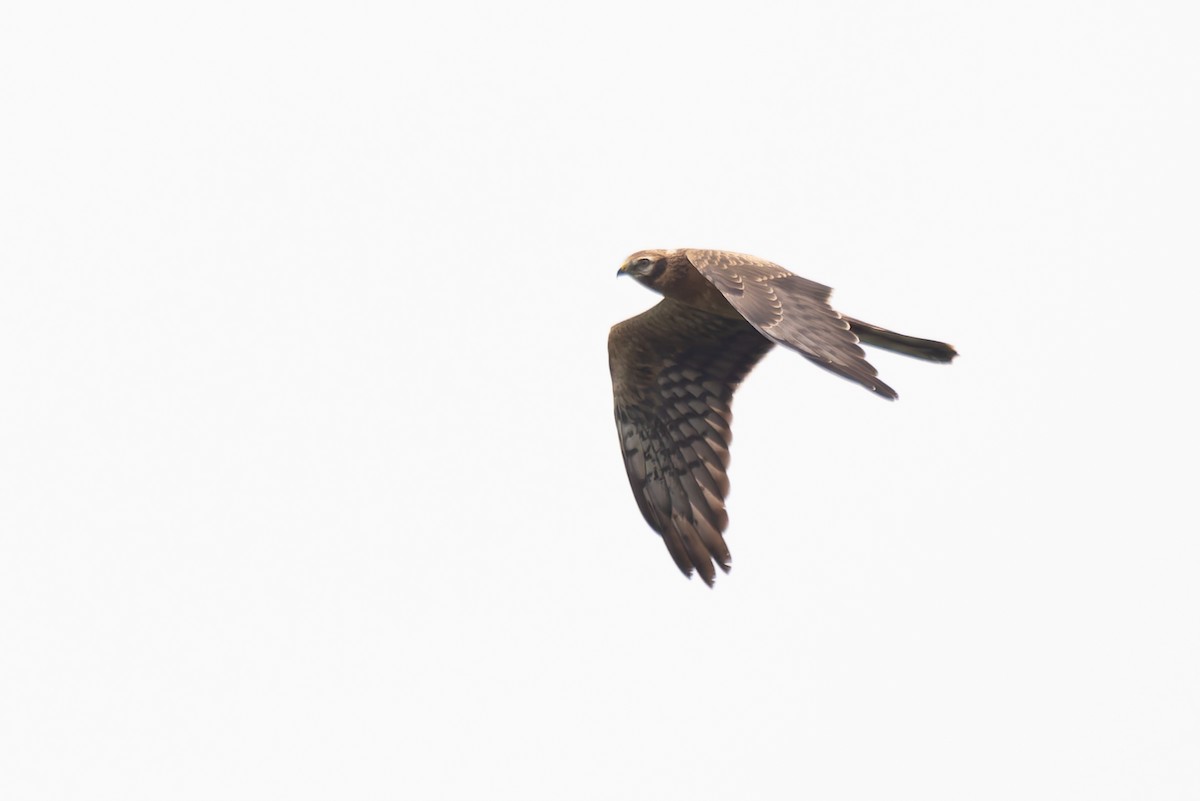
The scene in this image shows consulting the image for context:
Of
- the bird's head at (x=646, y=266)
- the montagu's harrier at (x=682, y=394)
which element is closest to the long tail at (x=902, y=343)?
the montagu's harrier at (x=682, y=394)

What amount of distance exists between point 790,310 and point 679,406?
257 centimetres

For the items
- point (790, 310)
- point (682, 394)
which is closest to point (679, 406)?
point (682, 394)

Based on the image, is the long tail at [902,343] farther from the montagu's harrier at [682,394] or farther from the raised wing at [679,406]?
the raised wing at [679,406]

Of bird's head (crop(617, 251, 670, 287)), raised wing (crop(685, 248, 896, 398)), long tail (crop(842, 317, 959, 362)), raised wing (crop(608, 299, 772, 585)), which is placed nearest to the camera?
raised wing (crop(685, 248, 896, 398))

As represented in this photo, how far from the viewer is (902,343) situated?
1134cm

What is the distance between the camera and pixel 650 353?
12.7m

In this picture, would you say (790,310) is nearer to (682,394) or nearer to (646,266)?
(646,266)

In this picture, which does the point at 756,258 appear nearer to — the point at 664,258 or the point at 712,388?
the point at 664,258

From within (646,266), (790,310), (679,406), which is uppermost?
(646,266)

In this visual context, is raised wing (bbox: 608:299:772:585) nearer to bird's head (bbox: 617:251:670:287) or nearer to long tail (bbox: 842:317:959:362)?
bird's head (bbox: 617:251:670:287)

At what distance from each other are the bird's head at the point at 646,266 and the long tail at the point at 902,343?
1.29 meters

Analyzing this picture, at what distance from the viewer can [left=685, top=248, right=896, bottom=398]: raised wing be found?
9570 mm

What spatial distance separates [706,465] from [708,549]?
691 mm

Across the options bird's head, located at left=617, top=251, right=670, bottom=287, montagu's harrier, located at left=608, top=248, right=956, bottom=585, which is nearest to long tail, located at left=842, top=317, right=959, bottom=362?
montagu's harrier, located at left=608, top=248, right=956, bottom=585
